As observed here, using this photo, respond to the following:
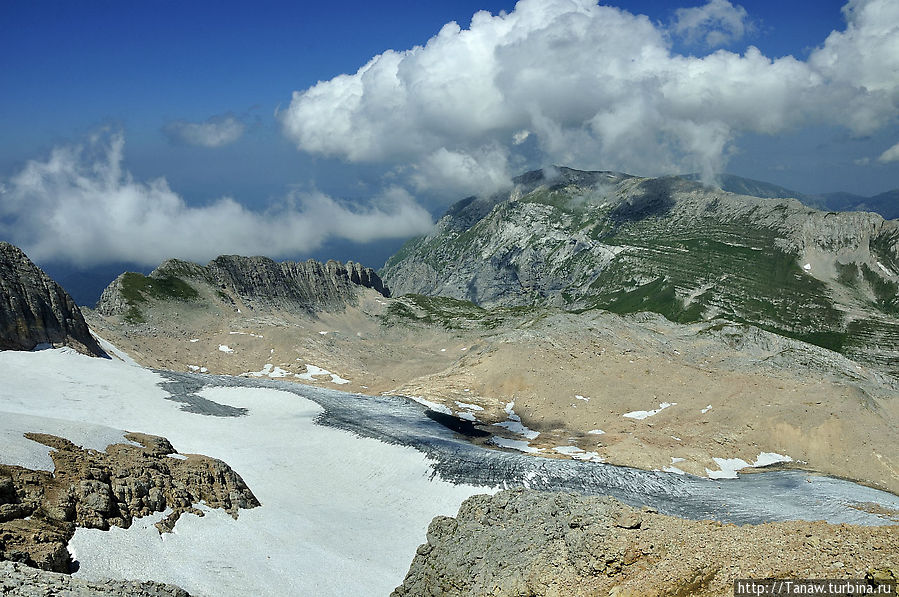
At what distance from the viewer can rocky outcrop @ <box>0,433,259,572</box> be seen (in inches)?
884

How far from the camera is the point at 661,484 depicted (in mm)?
41969

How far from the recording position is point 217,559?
27.2m

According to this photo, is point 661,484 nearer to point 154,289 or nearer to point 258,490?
point 258,490

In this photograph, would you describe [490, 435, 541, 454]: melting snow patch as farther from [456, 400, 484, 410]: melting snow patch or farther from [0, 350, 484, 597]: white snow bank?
[0, 350, 484, 597]: white snow bank

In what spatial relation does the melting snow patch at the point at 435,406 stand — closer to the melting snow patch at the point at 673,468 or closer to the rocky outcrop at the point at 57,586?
the melting snow patch at the point at 673,468

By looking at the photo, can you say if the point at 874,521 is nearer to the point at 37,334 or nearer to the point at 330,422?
the point at 330,422

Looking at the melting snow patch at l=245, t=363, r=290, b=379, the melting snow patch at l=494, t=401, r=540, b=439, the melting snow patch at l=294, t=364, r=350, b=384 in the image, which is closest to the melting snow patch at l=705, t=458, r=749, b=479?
the melting snow patch at l=494, t=401, r=540, b=439

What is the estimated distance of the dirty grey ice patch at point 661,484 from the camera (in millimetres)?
37656

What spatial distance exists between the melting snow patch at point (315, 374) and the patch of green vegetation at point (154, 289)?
188 ft

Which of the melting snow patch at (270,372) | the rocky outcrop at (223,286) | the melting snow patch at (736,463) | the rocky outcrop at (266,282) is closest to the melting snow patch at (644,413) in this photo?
the melting snow patch at (736,463)

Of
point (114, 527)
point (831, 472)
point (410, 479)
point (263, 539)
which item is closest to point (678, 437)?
point (831, 472)

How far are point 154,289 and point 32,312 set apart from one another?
2962 inches

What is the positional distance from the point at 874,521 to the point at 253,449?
150ft

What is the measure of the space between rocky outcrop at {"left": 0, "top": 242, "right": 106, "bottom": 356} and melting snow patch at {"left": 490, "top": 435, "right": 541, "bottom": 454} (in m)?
61.3
